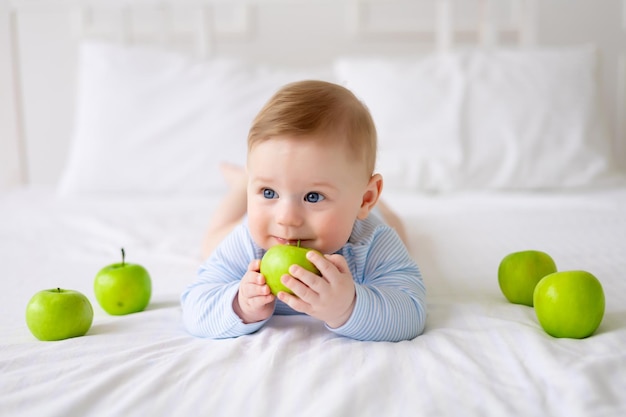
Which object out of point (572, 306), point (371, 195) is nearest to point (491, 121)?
point (371, 195)

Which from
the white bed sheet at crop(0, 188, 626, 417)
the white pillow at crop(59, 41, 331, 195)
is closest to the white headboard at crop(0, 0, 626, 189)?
the white pillow at crop(59, 41, 331, 195)

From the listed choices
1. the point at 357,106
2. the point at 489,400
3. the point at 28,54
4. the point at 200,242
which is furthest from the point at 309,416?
the point at 28,54

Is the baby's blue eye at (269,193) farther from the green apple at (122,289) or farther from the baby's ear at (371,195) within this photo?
the green apple at (122,289)

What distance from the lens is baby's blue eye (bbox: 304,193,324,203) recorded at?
3.05 ft

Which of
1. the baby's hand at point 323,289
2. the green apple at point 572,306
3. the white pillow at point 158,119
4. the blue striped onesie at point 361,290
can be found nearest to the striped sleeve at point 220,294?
the blue striped onesie at point 361,290

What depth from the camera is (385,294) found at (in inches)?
36.8

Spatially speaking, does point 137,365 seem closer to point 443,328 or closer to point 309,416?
point 309,416

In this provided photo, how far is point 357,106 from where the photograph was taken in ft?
3.17

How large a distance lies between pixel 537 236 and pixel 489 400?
2.92ft

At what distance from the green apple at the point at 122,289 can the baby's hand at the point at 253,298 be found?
232 millimetres

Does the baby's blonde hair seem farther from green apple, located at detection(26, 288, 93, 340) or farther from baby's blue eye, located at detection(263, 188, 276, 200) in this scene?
green apple, located at detection(26, 288, 93, 340)

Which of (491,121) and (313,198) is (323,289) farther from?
(491,121)


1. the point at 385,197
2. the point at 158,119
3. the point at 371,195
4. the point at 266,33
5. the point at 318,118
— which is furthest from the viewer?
the point at 266,33

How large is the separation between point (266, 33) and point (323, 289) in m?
1.96
